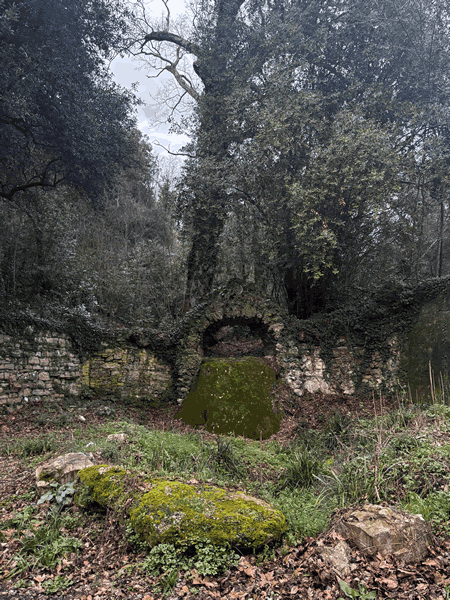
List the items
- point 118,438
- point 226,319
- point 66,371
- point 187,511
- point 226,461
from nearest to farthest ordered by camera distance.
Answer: point 187,511, point 226,461, point 118,438, point 66,371, point 226,319

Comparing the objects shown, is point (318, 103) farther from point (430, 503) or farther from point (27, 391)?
point (27, 391)

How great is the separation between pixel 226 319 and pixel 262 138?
5.19 meters

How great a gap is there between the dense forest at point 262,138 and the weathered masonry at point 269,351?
3.59 feet

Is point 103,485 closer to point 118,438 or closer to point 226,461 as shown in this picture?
point 118,438

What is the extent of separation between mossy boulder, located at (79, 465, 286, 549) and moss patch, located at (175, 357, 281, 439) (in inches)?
165

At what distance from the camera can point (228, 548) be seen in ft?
10.1

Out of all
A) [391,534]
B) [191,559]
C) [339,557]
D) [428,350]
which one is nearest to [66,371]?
[191,559]

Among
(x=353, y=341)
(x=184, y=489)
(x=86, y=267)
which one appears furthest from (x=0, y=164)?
(x=353, y=341)

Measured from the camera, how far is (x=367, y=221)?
964 cm

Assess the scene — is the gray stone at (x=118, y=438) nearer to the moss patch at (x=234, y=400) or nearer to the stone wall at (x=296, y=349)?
the moss patch at (x=234, y=400)

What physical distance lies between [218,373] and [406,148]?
861cm

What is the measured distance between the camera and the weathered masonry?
26.6ft

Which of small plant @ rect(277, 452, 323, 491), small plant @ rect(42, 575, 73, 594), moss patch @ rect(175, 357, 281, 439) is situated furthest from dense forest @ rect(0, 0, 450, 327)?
small plant @ rect(42, 575, 73, 594)

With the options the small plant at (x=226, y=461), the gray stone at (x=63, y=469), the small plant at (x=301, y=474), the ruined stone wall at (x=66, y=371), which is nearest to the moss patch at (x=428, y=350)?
the small plant at (x=301, y=474)
